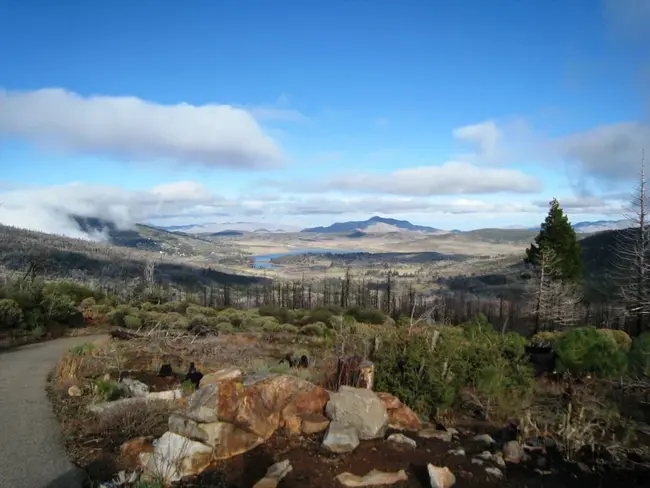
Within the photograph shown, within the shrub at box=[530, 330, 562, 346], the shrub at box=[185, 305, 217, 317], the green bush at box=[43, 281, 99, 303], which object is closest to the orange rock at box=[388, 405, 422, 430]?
the shrub at box=[530, 330, 562, 346]

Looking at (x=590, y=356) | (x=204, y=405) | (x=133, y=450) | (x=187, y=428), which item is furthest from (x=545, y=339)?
(x=133, y=450)

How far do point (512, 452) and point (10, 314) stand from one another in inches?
697

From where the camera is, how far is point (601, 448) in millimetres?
6809

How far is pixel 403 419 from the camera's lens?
7.55 m

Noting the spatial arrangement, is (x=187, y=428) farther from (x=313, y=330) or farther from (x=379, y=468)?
(x=313, y=330)

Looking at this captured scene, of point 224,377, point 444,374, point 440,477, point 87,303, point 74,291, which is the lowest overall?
point 87,303

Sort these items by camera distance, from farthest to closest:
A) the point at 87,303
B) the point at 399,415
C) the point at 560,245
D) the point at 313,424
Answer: the point at 560,245, the point at 87,303, the point at 399,415, the point at 313,424

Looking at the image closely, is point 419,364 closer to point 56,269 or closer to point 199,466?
point 199,466

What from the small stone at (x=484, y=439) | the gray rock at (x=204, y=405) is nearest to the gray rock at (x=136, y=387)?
the gray rock at (x=204, y=405)

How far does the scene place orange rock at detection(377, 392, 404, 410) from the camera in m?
7.74

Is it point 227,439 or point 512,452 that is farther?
point 512,452

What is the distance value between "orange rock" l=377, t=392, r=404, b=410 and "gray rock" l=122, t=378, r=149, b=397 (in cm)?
442

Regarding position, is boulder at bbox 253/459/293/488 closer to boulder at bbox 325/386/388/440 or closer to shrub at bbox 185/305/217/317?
boulder at bbox 325/386/388/440

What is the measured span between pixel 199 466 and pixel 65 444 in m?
2.36
